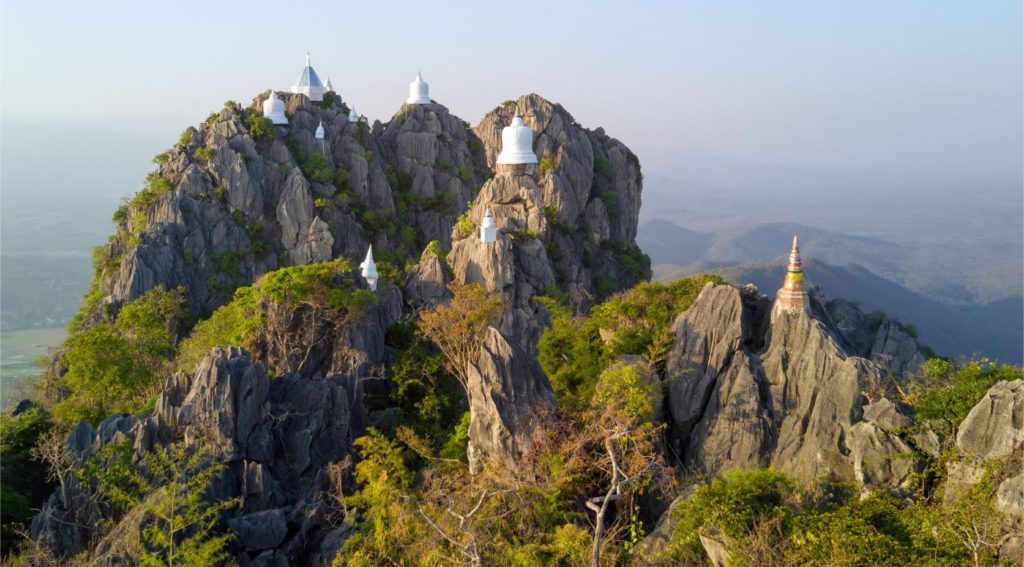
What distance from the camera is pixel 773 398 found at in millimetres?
19453

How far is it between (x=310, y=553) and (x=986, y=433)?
50.9 ft

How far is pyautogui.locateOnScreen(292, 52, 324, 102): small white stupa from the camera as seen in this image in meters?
64.6

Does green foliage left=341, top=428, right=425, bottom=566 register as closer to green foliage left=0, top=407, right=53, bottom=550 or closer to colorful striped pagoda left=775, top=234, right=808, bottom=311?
green foliage left=0, top=407, right=53, bottom=550

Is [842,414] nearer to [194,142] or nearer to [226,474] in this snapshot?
[226,474]

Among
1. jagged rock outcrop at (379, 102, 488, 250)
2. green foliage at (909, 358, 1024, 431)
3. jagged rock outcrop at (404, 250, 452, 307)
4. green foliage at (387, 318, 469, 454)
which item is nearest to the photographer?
green foliage at (909, 358, 1024, 431)

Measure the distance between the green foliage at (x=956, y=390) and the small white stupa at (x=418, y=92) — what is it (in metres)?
56.2

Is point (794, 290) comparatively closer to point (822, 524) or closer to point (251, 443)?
point (822, 524)

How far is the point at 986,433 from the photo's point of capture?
1575 cm

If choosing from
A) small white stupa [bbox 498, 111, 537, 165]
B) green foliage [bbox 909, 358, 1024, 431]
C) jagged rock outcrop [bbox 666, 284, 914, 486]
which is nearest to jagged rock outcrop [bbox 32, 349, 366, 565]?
jagged rock outcrop [bbox 666, 284, 914, 486]

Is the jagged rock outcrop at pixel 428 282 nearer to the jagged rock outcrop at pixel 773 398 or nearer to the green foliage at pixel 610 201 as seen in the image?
the jagged rock outcrop at pixel 773 398

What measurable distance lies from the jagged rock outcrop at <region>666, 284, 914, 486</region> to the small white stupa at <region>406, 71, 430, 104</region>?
169ft

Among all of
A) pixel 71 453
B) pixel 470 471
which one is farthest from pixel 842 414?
pixel 71 453

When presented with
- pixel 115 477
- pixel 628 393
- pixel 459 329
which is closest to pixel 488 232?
pixel 459 329

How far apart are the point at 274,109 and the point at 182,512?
44927 millimetres
